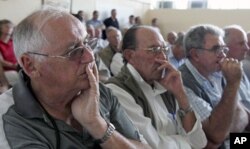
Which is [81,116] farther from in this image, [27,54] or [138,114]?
[138,114]

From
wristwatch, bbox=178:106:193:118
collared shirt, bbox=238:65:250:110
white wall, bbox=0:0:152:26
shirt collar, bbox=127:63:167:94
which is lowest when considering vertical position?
collared shirt, bbox=238:65:250:110

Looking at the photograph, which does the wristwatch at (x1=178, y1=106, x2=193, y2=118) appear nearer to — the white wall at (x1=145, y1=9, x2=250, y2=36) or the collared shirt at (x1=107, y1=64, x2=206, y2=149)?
the collared shirt at (x1=107, y1=64, x2=206, y2=149)

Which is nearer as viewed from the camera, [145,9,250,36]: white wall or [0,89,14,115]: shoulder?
[0,89,14,115]: shoulder

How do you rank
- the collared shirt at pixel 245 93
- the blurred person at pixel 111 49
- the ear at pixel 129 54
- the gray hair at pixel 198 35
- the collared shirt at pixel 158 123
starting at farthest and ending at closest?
1. the blurred person at pixel 111 49
2. the collared shirt at pixel 245 93
3. the gray hair at pixel 198 35
4. the ear at pixel 129 54
5. the collared shirt at pixel 158 123

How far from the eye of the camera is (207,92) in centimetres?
207

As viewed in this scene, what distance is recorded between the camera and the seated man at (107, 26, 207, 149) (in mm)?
1613

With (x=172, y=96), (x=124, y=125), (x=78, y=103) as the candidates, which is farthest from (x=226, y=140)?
(x=78, y=103)

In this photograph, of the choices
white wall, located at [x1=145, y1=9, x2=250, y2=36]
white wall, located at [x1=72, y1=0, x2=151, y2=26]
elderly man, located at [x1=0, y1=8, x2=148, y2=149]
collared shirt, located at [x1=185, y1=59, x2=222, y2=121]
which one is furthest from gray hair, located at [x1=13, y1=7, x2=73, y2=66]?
white wall, located at [x1=145, y1=9, x2=250, y2=36]

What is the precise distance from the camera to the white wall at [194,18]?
9922 mm

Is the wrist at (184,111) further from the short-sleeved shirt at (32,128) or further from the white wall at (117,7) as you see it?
the white wall at (117,7)

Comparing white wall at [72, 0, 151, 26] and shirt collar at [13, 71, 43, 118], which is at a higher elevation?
white wall at [72, 0, 151, 26]

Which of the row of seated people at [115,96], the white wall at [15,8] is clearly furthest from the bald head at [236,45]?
the white wall at [15,8]

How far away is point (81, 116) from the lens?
1.17 m

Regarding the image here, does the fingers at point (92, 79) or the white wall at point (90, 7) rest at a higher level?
the white wall at point (90, 7)
